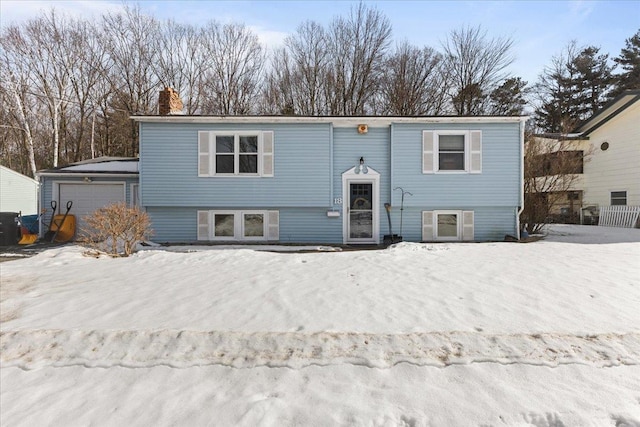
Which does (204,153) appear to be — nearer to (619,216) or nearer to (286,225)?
(286,225)

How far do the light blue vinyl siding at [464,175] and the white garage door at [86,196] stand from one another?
→ 35.8 ft

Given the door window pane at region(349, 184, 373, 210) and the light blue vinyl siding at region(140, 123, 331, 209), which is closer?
the light blue vinyl siding at region(140, 123, 331, 209)

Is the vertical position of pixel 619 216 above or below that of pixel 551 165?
below

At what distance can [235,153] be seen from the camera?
35.7ft

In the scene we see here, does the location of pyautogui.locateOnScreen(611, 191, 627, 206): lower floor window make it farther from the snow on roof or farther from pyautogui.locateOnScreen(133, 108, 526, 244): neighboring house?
the snow on roof

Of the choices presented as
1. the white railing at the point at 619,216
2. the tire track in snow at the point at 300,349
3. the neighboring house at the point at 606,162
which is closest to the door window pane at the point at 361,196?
the tire track in snow at the point at 300,349

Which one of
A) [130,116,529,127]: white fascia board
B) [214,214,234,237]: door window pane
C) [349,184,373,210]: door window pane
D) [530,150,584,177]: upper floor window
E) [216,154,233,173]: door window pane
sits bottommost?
[214,214,234,237]: door window pane

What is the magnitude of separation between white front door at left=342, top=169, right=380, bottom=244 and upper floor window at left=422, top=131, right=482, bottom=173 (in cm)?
184

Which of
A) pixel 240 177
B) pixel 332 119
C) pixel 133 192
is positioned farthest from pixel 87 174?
pixel 332 119

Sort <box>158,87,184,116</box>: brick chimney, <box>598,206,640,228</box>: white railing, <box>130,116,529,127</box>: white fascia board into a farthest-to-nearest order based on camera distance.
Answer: <box>598,206,640,228</box>: white railing
<box>158,87,184,116</box>: brick chimney
<box>130,116,529,127</box>: white fascia board

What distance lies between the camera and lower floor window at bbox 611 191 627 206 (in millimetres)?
16891

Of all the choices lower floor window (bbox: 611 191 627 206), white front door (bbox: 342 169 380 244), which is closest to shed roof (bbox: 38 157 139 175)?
white front door (bbox: 342 169 380 244)

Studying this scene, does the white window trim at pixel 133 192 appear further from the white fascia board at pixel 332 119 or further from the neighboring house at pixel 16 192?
the neighboring house at pixel 16 192

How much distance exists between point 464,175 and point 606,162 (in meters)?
13.3
